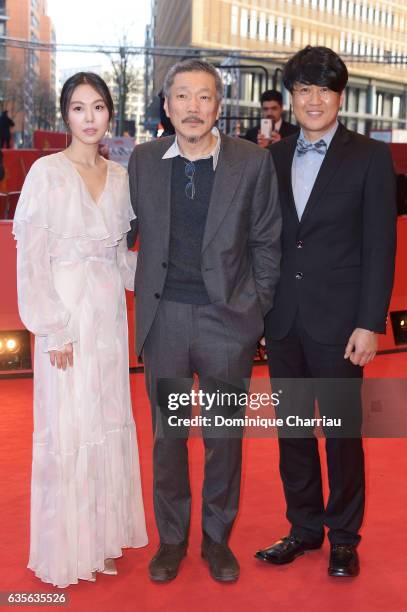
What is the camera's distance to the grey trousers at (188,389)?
3221mm

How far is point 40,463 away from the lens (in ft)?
10.7

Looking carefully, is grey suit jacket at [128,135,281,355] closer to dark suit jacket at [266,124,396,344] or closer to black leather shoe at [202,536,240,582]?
dark suit jacket at [266,124,396,344]

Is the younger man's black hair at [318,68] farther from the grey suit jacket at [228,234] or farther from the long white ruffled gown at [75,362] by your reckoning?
the long white ruffled gown at [75,362]

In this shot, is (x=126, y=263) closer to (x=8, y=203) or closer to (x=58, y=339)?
(x=58, y=339)

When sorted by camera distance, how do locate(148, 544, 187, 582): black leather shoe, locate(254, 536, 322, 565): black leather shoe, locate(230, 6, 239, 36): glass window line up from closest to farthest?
locate(148, 544, 187, 582): black leather shoe
locate(254, 536, 322, 565): black leather shoe
locate(230, 6, 239, 36): glass window

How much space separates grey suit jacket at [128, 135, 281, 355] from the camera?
10.3 ft

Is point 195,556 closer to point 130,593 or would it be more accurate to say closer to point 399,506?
point 130,593

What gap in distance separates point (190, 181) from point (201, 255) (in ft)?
0.91

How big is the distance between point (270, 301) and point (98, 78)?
3.36 ft

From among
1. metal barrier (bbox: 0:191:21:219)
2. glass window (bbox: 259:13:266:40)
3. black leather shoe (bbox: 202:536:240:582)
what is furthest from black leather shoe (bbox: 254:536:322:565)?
glass window (bbox: 259:13:266:40)

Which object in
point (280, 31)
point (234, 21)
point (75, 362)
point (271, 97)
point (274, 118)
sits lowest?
point (75, 362)

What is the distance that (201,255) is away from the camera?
10.3 feet

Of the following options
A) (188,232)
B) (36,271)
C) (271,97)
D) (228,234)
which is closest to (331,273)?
(228,234)

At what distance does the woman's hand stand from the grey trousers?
0.32m
